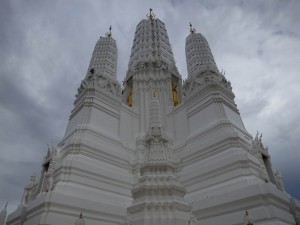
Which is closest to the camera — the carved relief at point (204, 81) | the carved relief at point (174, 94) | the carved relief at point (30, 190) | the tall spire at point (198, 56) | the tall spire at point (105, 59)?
the carved relief at point (30, 190)

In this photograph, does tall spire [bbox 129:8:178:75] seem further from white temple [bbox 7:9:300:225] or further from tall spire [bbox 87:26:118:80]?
tall spire [bbox 87:26:118:80]

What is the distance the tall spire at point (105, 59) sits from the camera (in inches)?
955

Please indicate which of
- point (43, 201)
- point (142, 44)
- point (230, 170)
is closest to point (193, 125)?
point (230, 170)

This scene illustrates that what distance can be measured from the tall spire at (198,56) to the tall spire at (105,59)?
26.4 ft

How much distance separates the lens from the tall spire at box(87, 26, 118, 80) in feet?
79.6

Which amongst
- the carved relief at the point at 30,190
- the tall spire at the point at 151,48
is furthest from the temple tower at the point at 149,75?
the carved relief at the point at 30,190

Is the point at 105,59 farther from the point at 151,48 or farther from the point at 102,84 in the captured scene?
the point at 151,48

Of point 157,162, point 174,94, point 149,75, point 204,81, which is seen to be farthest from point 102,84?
point 157,162

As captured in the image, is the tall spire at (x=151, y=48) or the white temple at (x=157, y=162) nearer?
the white temple at (x=157, y=162)

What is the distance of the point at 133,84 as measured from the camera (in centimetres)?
2720

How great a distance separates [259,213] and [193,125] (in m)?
9.49

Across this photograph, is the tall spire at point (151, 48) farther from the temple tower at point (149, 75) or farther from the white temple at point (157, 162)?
the white temple at point (157, 162)

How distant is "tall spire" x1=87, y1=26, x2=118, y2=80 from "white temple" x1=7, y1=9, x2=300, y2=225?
0.14 meters

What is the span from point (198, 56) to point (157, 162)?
53.8 feet
